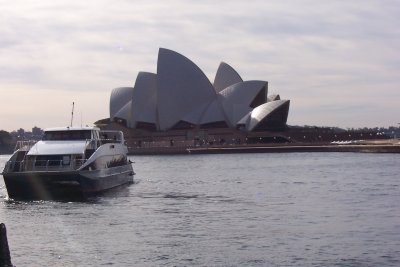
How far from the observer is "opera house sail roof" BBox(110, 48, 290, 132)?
350ft

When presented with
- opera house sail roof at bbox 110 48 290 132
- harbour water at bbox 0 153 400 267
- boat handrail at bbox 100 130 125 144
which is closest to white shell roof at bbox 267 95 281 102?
opera house sail roof at bbox 110 48 290 132

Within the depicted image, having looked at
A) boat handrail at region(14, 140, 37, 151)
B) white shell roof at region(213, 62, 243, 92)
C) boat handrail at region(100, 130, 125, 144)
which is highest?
white shell roof at region(213, 62, 243, 92)

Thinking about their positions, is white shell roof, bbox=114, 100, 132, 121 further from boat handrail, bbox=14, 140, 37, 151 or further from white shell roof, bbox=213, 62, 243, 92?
boat handrail, bbox=14, 140, 37, 151

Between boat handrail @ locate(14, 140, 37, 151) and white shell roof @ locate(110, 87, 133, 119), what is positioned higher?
white shell roof @ locate(110, 87, 133, 119)

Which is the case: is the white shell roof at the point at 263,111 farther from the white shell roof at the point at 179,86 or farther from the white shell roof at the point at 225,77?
the white shell roof at the point at 225,77

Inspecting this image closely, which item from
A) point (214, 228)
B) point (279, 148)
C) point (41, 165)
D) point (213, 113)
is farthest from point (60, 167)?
point (213, 113)

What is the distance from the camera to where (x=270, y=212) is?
2455 cm

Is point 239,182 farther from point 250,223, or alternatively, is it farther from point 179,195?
point 250,223

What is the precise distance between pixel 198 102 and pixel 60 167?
7977 centimetres

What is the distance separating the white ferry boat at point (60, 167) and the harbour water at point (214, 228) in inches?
32.6

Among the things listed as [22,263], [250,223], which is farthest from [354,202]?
[22,263]

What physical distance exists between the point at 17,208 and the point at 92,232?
8146 millimetres

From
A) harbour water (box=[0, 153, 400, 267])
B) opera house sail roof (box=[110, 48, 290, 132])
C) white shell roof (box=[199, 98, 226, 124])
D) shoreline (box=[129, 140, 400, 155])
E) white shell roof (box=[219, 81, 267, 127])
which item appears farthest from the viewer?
white shell roof (box=[199, 98, 226, 124])

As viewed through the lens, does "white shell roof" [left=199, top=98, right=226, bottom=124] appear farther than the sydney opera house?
Yes
